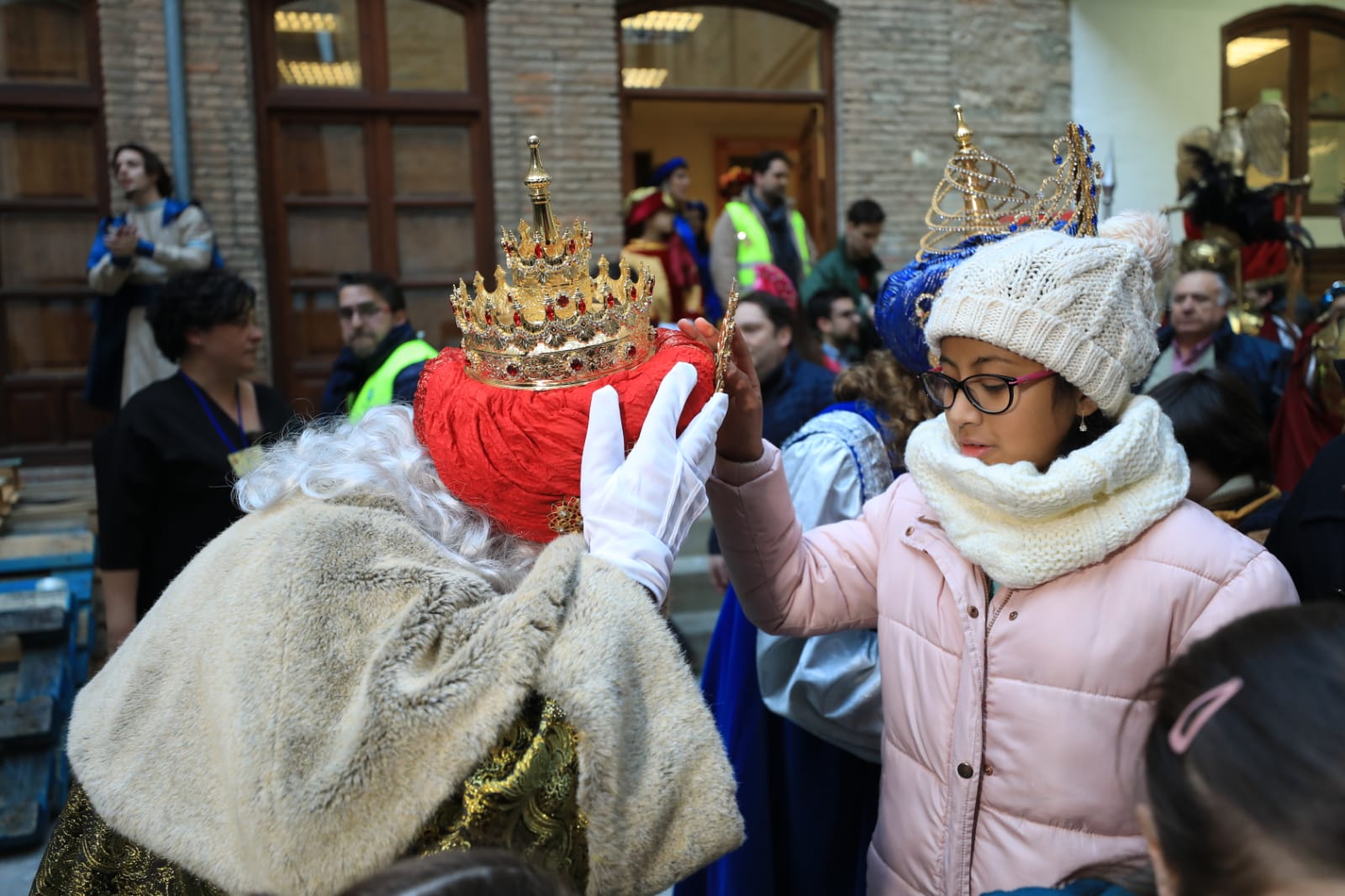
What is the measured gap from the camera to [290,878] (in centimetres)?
127

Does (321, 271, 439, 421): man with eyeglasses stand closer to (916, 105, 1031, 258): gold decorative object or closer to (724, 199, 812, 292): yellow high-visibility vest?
(916, 105, 1031, 258): gold decorative object

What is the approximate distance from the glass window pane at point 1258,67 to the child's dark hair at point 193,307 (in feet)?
31.8

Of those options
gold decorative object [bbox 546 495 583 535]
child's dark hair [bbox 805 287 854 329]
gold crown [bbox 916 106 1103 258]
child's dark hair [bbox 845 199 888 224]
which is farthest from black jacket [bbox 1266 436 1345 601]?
child's dark hair [bbox 845 199 888 224]

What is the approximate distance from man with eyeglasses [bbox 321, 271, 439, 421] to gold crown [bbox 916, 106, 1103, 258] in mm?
2925

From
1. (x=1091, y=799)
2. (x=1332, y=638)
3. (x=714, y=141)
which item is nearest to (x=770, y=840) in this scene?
(x=1091, y=799)

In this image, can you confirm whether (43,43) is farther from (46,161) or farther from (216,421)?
(216,421)

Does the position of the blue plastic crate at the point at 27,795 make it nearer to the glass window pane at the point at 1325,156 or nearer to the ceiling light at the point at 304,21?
the ceiling light at the point at 304,21

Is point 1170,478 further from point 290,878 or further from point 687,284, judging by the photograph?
point 687,284

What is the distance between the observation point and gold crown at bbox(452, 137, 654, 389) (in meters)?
1.71

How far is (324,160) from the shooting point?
8094mm

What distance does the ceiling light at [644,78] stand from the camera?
28.7 feet

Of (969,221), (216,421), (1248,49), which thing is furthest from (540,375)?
(1248,49)

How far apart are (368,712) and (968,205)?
5.89 feet

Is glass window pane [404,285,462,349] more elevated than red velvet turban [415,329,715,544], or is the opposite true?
glass window pane [404,285,462,349]
